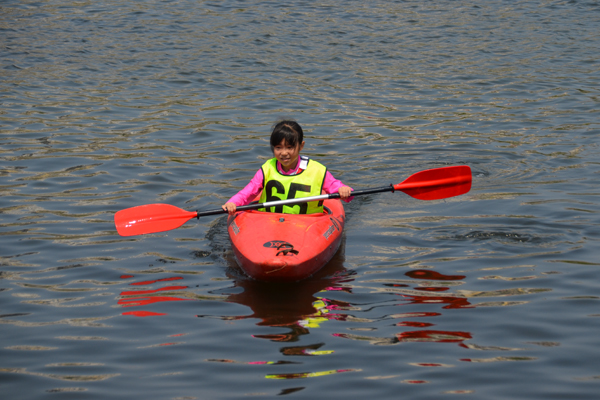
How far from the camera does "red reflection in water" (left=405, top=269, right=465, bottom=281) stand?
4.69 meters

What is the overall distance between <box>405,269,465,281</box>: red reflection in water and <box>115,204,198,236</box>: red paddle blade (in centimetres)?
186

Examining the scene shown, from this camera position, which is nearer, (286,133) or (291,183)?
(286,133)

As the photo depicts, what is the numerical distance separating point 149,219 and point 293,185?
1.26 metres

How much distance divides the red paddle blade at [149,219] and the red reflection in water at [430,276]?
186 cm

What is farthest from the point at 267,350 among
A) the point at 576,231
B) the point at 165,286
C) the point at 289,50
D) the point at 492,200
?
the point at 289,50

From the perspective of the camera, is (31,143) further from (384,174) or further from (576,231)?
(576,231)

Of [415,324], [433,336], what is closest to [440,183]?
[415,324]

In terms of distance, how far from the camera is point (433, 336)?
150 inches

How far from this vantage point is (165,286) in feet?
15.4

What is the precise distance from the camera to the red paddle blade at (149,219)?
5.34m

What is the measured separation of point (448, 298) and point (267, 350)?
1.38 meters

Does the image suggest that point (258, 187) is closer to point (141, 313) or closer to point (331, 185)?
point (331, 185)

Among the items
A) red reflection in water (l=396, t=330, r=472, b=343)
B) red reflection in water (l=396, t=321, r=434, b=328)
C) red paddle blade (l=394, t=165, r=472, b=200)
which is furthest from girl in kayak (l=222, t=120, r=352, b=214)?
red reflection in water (l=396, t=330, r=472, b=343)

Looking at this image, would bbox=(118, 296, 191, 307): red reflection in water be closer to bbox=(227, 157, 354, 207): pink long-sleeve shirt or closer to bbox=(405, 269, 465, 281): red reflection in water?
bbox=(227, 157, 354, 207): pink long-sleeve shirt
